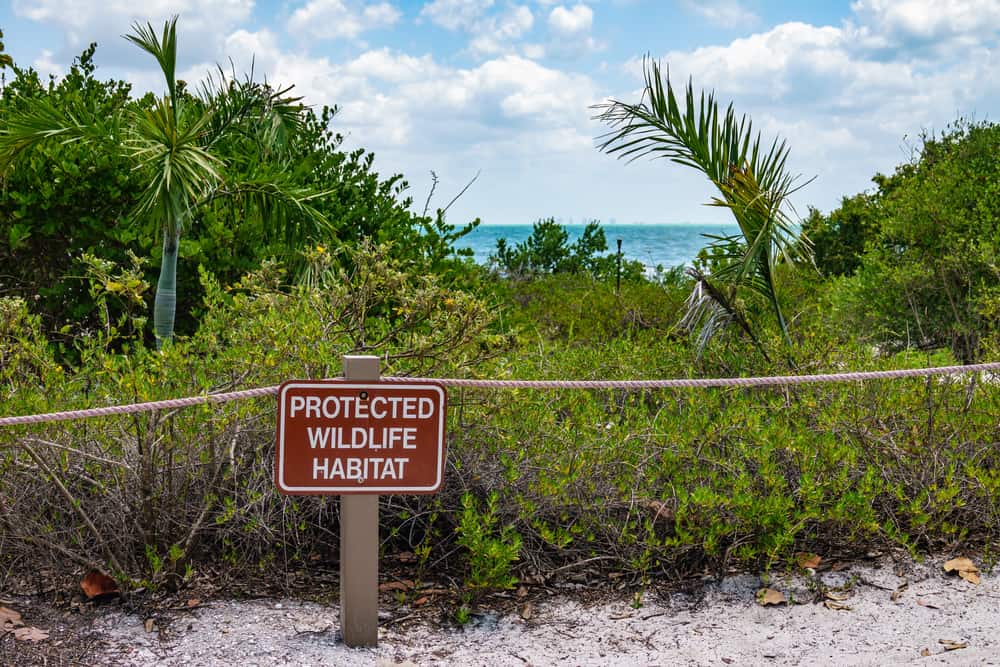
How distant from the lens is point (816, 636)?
12.3 ft

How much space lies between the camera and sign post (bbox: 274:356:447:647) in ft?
11.1

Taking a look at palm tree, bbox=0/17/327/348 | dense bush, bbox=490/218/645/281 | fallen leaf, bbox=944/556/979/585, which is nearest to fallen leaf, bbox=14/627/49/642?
palm tree, bbox=0/17/327/348

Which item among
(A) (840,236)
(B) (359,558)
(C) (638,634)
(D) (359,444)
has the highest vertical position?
(A) (840,236)

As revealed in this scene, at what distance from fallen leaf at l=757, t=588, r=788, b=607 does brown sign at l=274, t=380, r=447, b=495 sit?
1481mm

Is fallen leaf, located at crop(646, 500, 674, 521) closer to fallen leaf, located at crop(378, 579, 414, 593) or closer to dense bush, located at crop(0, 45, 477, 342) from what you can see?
fallen leaf, located at crop(378, 579, 414, 593)

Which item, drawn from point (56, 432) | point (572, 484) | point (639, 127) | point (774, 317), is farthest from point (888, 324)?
point (56, 432)

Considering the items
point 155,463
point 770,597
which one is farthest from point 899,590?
point 155,463

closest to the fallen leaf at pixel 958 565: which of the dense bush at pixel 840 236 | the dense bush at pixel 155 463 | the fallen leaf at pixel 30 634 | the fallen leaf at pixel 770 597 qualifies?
the fallen leaf at pixel 770 597

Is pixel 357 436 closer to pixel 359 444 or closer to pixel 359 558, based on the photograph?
pixel 359 444

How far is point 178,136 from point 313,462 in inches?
150

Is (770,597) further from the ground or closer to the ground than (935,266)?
closer to the ground

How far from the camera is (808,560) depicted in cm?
427

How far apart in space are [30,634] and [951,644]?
11.3 ft

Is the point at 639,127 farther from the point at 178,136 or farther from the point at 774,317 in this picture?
the point at 178,136
